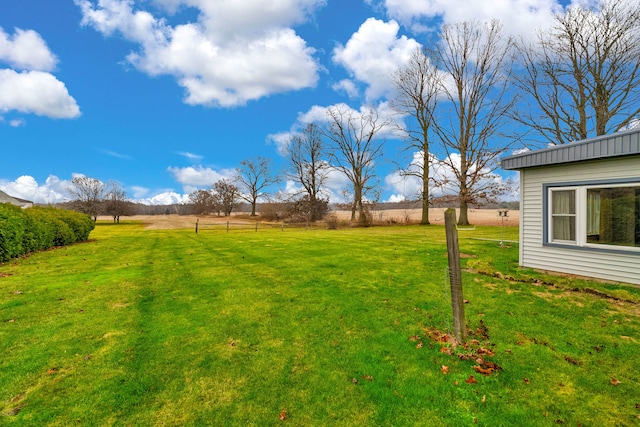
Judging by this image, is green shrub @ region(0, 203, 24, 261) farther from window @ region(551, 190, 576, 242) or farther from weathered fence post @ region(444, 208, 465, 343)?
window @ region(551, 190, 576, 242)

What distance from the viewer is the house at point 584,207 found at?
6.84 meters

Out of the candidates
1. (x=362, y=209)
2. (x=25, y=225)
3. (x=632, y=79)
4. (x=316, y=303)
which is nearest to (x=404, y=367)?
(x=316, y=303)

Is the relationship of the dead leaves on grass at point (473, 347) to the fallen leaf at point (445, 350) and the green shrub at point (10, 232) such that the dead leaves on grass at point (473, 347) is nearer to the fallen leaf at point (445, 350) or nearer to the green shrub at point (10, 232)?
the fallen leaf at point (445, 350)

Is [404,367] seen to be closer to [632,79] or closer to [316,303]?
[316,303]

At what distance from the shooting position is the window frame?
Answer: 6926mm

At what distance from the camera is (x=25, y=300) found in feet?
19.6

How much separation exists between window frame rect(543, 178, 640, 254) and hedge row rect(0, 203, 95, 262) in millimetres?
16731

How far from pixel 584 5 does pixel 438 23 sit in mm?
10011

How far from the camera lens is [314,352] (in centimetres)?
396

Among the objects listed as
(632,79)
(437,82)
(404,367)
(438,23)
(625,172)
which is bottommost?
(404,367)

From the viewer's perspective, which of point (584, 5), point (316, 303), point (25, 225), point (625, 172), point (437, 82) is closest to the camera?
point (316, 303)

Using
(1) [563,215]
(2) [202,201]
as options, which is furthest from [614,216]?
(2) [202,201]

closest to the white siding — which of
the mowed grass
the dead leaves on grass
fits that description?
the mowed grass

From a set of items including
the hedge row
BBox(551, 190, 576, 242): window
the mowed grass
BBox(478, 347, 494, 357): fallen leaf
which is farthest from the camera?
the hedge row
